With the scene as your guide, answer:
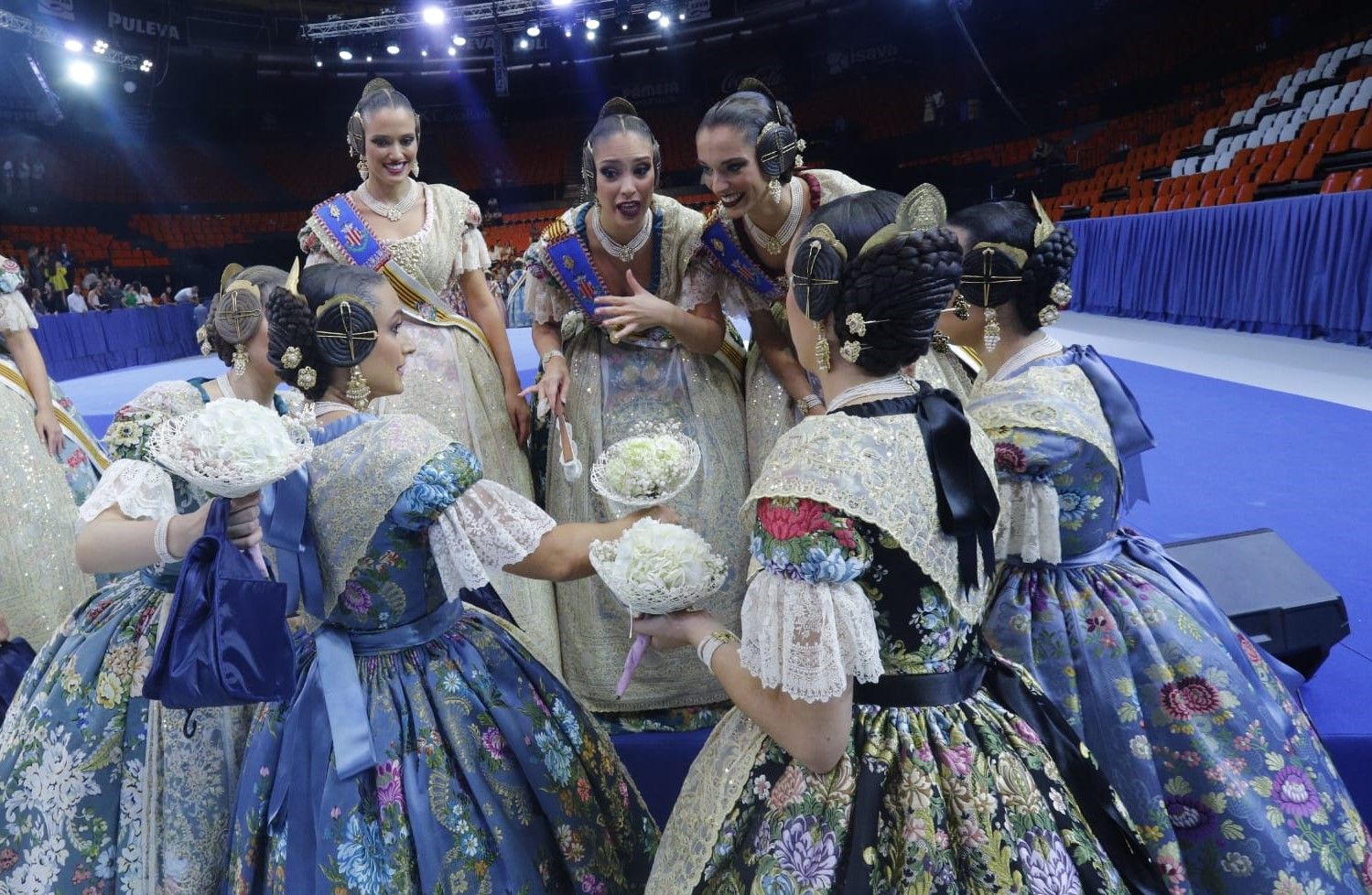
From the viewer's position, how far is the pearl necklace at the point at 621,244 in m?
2.24

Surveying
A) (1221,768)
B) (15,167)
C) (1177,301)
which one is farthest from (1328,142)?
(15,167)

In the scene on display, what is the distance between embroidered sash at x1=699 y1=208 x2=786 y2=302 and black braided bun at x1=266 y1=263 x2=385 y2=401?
91 centimetres

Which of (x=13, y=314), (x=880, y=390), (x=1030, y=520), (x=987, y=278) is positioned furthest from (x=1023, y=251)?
(x=13, y=314)

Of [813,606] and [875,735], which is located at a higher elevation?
[813,606]

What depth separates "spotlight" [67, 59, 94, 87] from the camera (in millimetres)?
12984

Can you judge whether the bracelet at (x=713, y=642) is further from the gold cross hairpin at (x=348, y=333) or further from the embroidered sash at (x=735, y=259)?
the embroidered sash at (x=735, y=259)

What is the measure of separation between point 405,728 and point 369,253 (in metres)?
1.32

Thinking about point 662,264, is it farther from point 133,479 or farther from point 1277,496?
point 1277,496

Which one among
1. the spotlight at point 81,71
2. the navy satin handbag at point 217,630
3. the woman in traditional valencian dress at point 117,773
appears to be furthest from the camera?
the spotlight at point 81,71

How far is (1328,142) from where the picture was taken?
26.7ft

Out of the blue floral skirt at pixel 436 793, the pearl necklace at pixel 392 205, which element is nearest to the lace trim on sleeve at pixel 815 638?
the blue floral skirt at pixel 436 793

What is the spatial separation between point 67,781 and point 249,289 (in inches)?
36.3

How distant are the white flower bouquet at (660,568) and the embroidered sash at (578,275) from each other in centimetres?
112

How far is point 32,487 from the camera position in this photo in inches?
96.0
